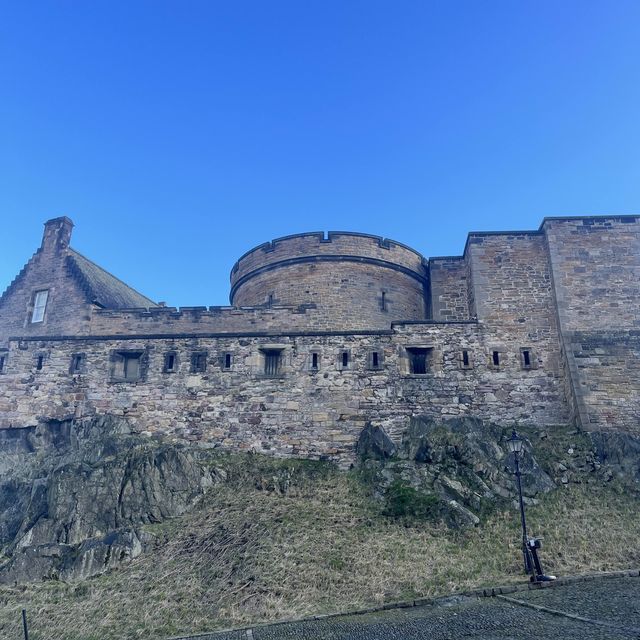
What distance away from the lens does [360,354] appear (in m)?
17.6

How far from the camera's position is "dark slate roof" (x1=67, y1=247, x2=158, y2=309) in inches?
806

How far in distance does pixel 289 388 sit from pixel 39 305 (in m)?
10.1

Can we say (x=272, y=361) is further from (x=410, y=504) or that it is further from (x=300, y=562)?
(x=300, y=562)

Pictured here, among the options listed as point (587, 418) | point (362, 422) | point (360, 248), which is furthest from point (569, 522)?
point (360, 248)

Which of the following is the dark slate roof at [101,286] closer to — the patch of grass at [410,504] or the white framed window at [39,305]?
the white framed window at [39,305]

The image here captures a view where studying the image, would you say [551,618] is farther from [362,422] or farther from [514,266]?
[514,266]

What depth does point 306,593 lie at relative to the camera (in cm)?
1134

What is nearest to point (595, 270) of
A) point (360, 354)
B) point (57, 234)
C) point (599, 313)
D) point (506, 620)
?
point (599, 313)

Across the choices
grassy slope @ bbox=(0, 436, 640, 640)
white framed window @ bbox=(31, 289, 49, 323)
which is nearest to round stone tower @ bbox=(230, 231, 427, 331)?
grassy slope @ bbox=(0, 436, 640, 640)

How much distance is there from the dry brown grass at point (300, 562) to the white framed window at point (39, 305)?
10398mm

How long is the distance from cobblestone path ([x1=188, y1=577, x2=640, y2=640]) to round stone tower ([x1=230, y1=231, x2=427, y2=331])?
10347 mm

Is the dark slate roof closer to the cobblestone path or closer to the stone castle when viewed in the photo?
the stone castle

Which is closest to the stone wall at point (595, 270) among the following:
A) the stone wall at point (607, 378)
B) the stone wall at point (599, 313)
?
the stone wall at point (599, 313)

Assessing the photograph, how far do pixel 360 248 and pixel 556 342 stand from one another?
711 cm
